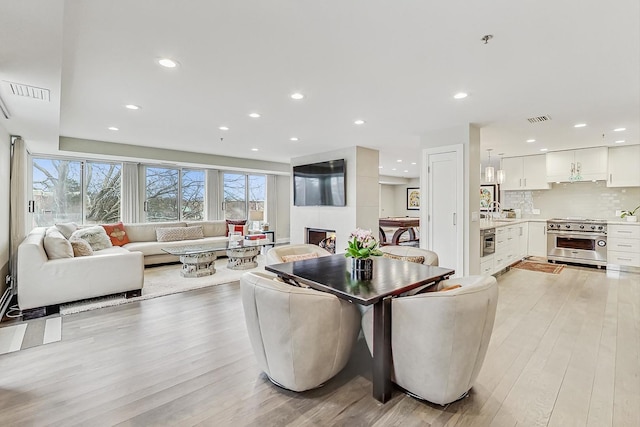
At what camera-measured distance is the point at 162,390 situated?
1.99 m

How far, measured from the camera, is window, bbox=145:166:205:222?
279 inches

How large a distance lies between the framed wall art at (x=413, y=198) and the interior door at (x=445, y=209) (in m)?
8.17

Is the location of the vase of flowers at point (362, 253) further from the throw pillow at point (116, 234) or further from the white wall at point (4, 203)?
the throw pillow at point (116, 234)

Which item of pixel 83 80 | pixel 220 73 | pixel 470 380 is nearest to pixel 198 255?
pixel 83 80

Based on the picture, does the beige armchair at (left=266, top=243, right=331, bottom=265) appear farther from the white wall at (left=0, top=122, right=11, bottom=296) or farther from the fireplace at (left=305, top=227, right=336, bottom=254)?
the white wall at (left=0, top=122, right=11, bottom=296)

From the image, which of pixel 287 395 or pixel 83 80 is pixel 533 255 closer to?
pixel 287 395

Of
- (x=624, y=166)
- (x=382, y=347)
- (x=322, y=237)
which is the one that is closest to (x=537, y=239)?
(x=624, y=166)

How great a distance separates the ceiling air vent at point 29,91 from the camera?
7.97 ft

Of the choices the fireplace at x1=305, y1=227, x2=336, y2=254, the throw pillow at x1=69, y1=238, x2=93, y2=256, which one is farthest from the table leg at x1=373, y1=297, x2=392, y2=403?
the fireplace at x1=305, y1=227, x2=336, y2=254

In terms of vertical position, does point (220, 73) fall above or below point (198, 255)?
above

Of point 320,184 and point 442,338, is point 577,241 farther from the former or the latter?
point 442,338

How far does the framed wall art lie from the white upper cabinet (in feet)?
22.5

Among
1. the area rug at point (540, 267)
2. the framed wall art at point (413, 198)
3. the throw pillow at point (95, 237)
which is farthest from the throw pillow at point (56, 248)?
the framed wall art at point (413, 198)

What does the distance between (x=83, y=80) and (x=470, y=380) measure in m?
4.08
